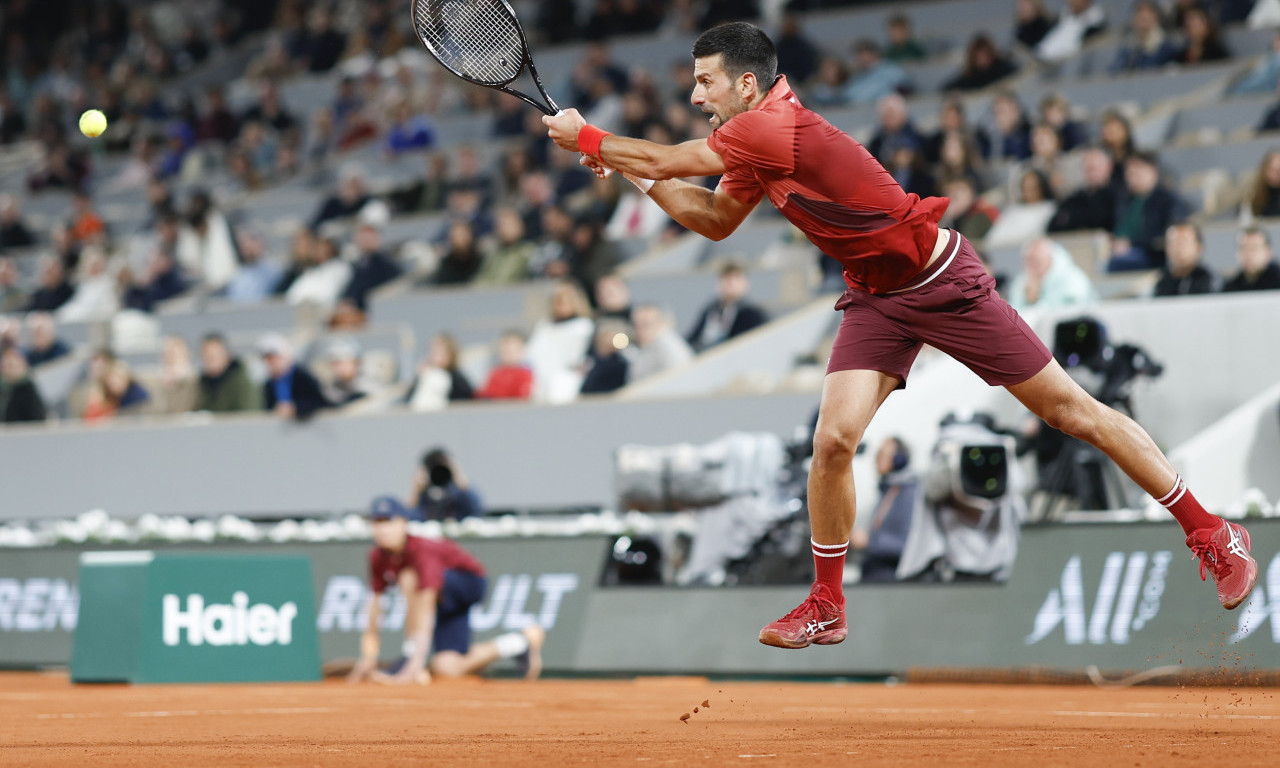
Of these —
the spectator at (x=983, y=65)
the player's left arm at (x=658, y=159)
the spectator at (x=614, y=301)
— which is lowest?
the spectator at (x=614, y=301)

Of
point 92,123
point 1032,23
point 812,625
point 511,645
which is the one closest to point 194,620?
point 511,645

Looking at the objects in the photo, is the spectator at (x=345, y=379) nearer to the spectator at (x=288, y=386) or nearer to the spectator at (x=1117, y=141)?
the spectator at (x=288, y=386)

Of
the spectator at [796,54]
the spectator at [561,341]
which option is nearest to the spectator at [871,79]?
the spectator at [796,54]

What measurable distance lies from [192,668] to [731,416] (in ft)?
13.9

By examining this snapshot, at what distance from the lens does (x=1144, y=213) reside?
13.4 m

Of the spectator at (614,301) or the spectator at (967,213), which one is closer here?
the spectator at (967,213)

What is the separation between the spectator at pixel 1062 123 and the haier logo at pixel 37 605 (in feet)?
28.2

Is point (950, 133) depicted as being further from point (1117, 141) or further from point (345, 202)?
point (345, 202)

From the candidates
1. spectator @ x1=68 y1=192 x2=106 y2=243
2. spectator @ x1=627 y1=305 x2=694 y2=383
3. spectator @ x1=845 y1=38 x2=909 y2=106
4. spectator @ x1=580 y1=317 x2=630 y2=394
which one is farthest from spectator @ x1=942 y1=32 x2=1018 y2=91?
spectator @ x1=68 y1=192 x2=106 y2=243

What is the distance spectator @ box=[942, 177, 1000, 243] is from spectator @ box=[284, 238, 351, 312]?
6738 millimetres

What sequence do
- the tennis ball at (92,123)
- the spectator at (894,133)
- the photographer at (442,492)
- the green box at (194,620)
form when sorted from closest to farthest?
the tennis ball at (92,123) < the green box at (194,620) < the photographer at (442,492) < the spectator at (894,133)

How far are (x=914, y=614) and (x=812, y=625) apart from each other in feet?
11.9

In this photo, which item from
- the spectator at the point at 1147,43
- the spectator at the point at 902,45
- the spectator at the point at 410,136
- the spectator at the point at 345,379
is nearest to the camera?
the spectator at the point at 345,379

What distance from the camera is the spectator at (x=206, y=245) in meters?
20.1
